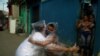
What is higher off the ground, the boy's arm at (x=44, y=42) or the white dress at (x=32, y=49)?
the boy's arm at (x=44, y=42)

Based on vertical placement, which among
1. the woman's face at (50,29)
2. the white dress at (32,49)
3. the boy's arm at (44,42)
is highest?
the woman's face at (50,29)

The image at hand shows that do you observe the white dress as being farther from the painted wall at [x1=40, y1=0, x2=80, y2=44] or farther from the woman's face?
the painted wall at [x1=40, y1=0, x2=80, y2=44]

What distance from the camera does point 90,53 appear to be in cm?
672

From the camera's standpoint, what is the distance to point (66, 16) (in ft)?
23.7

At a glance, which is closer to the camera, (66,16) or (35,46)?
(35,46)

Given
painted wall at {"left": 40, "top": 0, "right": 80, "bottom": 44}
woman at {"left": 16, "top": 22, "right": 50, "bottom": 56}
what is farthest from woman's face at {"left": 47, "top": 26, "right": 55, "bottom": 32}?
painted wall at {"left": 40, "top": 0, "right": 80, "bottom": 44}

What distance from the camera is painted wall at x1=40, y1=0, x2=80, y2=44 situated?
701cm

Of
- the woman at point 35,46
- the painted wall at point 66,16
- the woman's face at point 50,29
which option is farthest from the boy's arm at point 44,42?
the painted wall at point 66,16

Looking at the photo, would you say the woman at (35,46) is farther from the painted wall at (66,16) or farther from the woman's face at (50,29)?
the painted wall at (66,16)

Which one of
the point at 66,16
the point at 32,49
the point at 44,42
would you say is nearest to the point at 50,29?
the point at 44,42

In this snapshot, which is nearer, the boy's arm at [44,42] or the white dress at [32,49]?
the boy's arm at [44,42]

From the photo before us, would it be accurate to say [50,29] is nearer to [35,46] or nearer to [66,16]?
[35,46]

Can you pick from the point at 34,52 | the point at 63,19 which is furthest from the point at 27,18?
the point at 34,52

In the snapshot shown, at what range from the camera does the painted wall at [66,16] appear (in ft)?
23.0
